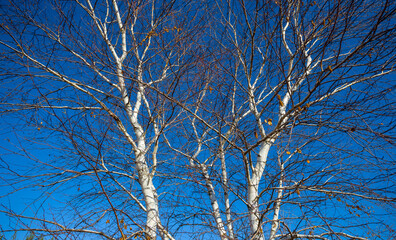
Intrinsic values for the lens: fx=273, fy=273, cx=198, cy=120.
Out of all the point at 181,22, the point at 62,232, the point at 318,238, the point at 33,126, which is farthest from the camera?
the point at 181,22

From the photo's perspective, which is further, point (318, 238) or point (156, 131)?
point (156, 131)

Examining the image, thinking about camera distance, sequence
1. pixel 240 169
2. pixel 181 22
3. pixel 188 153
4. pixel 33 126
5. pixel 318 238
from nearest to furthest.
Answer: pixel 318 238, pixel 240 169, pixel 33 126, pixel 181 22, pixel 188 153

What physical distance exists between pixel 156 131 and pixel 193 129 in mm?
867

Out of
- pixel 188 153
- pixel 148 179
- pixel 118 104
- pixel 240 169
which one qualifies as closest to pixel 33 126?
pixel 118 104

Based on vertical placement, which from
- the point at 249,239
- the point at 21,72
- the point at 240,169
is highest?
the point at 21,72

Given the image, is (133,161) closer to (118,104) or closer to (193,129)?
(118,104)

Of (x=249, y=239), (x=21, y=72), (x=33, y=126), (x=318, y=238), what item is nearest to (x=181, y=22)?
(x=21, y=72)

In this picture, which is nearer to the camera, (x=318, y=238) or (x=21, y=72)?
(x=318, y=238)

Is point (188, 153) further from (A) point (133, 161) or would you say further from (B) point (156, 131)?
(A) point (133, 161)

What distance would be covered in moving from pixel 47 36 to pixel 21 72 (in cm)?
72

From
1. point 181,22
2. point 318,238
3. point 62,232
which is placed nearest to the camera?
point 62,232

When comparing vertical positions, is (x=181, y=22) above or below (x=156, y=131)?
above

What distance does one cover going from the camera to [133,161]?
3.37 meters

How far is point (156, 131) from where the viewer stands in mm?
3879
